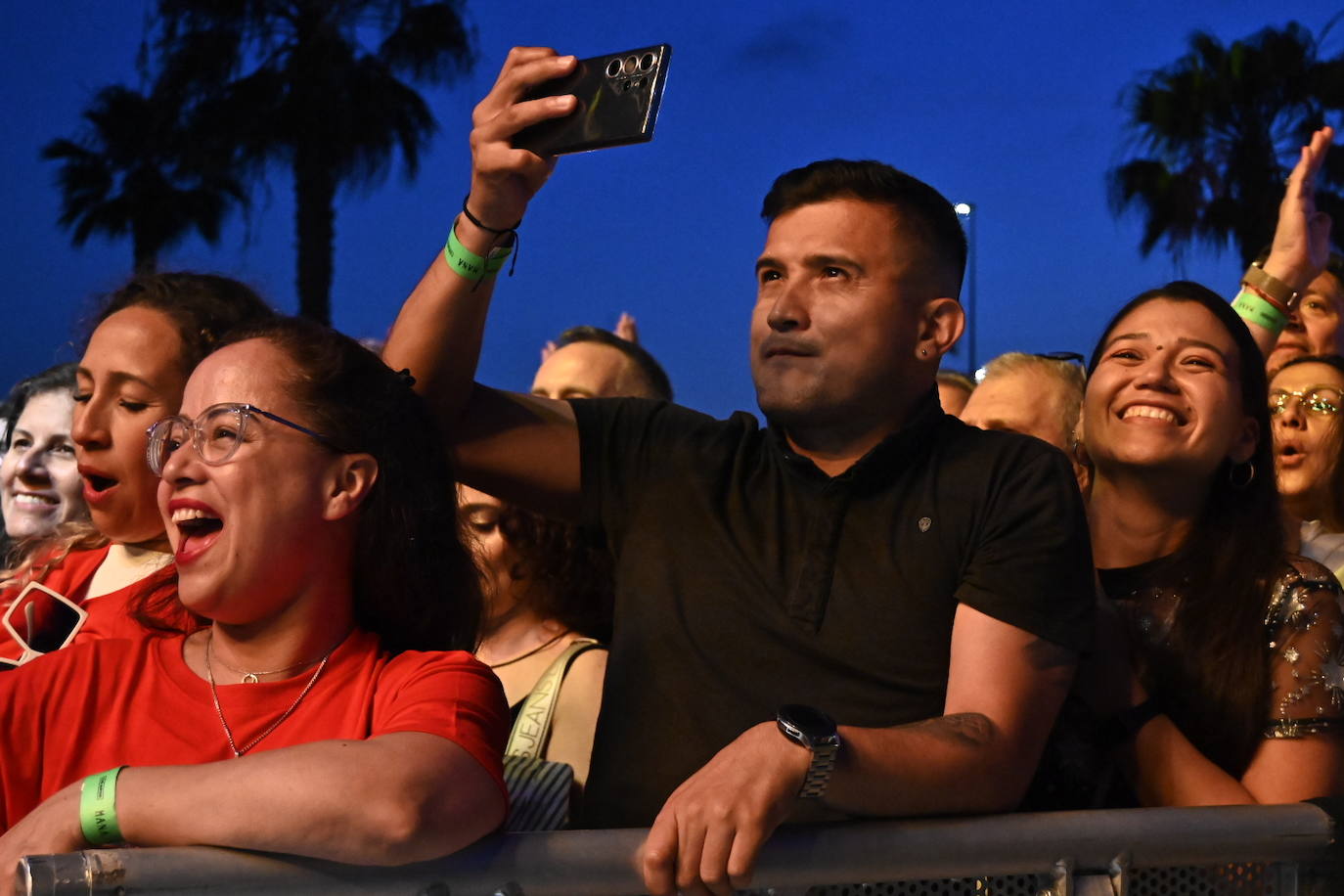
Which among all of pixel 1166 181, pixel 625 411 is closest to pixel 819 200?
pixel 625 411

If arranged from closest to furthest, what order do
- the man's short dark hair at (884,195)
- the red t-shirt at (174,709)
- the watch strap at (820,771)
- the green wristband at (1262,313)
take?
the watch strap at (820,771) < the red t-shirt at (174,709) < the man's short dark hair at (884,195) < the green wristband at (1262,313)

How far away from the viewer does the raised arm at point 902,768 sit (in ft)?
5.84

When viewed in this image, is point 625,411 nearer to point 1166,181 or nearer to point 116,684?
point 116,684

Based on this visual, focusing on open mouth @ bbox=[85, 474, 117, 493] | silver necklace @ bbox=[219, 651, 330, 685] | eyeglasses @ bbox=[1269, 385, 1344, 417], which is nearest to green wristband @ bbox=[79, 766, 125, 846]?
silver necklace @ bbox=[219, 651, 330, 685]

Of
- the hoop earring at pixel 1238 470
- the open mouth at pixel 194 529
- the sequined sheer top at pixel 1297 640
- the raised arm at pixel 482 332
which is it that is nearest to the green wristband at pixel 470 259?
the raised arm at pixel 482 332

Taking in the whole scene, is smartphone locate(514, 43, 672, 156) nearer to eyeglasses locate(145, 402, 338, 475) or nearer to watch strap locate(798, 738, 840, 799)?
eyeglasses locate(145, 402, 338, 475)

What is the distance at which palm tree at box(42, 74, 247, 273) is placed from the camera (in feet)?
74.2

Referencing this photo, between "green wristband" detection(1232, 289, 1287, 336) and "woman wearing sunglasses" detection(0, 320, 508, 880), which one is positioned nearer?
"woman wearing sunglasses" detection(0, 320, 508, 880)

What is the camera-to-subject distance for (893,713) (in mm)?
2311

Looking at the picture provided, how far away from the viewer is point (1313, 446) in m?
4.43

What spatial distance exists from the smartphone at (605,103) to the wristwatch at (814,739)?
0.84 meters

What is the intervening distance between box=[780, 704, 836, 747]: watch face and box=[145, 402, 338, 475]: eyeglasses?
782 millimetres

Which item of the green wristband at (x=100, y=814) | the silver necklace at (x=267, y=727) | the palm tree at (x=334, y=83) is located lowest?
the green wristband at (x=100, y=814)

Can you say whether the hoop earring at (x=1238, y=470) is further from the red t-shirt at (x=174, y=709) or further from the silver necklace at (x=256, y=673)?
the silver necklace at (x=256, y=673)
